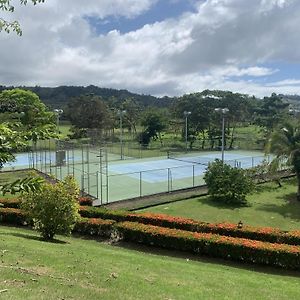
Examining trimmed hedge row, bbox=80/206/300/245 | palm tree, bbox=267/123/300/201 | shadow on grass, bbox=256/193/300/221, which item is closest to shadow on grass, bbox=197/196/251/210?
shadow on grass, bbox=256/193/300/221

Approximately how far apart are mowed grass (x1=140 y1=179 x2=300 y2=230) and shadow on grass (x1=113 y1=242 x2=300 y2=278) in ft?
18.5

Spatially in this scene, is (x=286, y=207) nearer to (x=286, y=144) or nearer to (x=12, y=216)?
(x=286, y=144)

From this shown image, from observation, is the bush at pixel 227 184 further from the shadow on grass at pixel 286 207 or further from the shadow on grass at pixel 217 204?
the shadow on grass at pixel 286 207

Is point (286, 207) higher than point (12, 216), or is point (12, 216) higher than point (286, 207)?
point (12, 216)

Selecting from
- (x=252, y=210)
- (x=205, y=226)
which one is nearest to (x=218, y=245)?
(x=205, y=226)

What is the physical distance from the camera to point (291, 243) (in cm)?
1548

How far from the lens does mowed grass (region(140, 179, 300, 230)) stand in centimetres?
2083

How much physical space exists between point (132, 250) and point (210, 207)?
902 cm

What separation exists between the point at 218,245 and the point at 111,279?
6.50m

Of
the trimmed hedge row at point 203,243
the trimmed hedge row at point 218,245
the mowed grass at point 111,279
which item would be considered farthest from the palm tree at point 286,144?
the mowed grass at point 111,279

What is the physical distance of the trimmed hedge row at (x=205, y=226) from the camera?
1576 centimetres

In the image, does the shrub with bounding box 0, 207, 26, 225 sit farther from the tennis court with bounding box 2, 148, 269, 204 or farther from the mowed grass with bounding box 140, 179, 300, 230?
the mowed grass with bounding box 140, 179, 300, 230

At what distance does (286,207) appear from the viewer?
77.9 ft

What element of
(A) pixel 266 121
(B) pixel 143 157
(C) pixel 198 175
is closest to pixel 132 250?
(C) pixel 198 175
